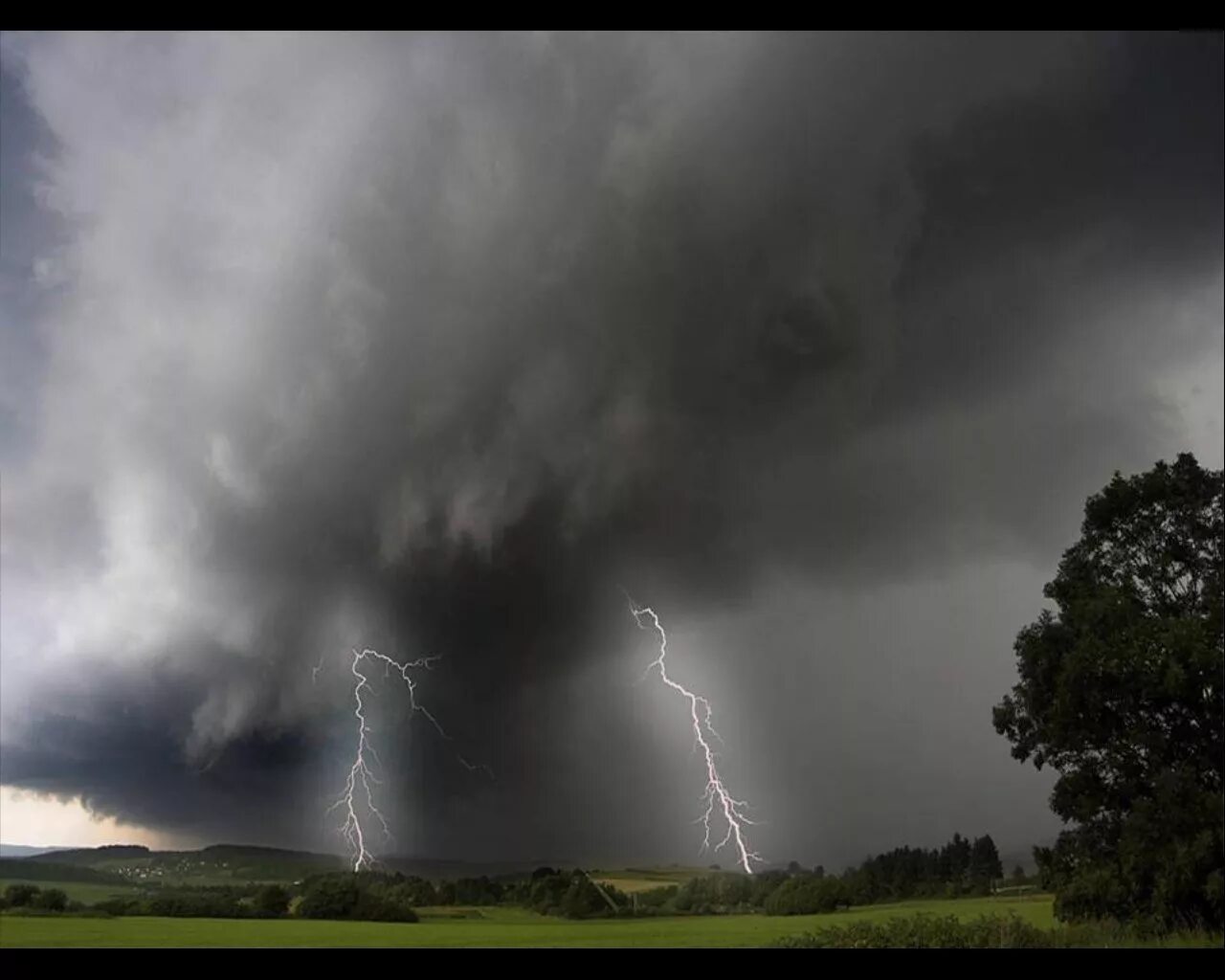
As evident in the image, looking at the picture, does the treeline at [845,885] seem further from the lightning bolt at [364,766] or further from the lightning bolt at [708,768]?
the lightning bolt at [364,766]

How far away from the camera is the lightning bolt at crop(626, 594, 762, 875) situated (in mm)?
6500

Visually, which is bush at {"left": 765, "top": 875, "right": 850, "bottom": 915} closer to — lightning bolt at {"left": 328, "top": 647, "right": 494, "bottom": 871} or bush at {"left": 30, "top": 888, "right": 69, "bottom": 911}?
lightning bolt at {"left": 328, "top": 647, "right": 494, "bottom": 871}

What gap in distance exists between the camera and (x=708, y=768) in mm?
6605

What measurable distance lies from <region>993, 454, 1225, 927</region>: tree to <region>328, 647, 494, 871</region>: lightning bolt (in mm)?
3929

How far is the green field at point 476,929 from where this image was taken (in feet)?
20.5

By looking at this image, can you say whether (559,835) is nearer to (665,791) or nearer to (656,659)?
(665,791)

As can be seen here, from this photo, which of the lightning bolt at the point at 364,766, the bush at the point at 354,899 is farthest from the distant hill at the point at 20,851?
the lightning bolt at the point at 364,766

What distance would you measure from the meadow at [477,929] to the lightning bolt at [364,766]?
55 cm

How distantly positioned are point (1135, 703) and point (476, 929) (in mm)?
4721

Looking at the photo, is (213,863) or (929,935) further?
(213,863)

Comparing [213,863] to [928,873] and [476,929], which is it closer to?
[476,929]

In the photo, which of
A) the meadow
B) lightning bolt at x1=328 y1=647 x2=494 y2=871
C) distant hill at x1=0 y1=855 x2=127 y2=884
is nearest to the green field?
the meadow

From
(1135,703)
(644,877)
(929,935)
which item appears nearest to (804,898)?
(929,935)
